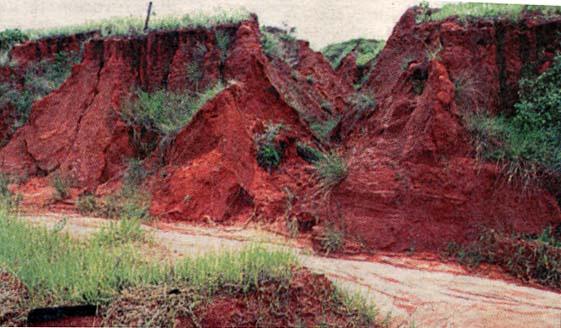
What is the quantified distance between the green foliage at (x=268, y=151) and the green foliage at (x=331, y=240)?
1.40 metres

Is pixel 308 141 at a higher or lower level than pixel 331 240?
higher

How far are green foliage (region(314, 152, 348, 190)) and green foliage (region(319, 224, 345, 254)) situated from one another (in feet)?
2.21

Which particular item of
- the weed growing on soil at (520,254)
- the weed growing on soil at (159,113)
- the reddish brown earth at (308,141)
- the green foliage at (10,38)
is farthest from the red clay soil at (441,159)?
the green foliage at (10,38)

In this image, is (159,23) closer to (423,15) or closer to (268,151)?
(268,151)

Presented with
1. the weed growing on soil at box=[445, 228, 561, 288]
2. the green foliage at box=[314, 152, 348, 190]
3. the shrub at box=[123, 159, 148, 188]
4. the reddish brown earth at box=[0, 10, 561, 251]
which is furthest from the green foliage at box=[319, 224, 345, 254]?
the shrub at box=[123, 159, 148, 188]

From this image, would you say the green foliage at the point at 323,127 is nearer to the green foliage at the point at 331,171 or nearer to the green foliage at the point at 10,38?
the green foliage at the point at 331,171

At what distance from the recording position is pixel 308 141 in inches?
313

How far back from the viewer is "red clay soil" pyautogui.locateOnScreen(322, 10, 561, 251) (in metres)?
6.11

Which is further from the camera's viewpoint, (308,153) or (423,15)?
(423,15)

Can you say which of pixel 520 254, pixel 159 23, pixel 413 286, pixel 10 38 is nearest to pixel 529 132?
pixel 520 254

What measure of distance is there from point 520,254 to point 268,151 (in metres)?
2.91

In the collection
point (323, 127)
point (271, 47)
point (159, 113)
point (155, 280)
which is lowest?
point (155, 280)

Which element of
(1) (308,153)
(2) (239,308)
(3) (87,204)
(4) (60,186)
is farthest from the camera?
(1) (308,153)

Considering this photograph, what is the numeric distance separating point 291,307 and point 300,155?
12.1 ft
